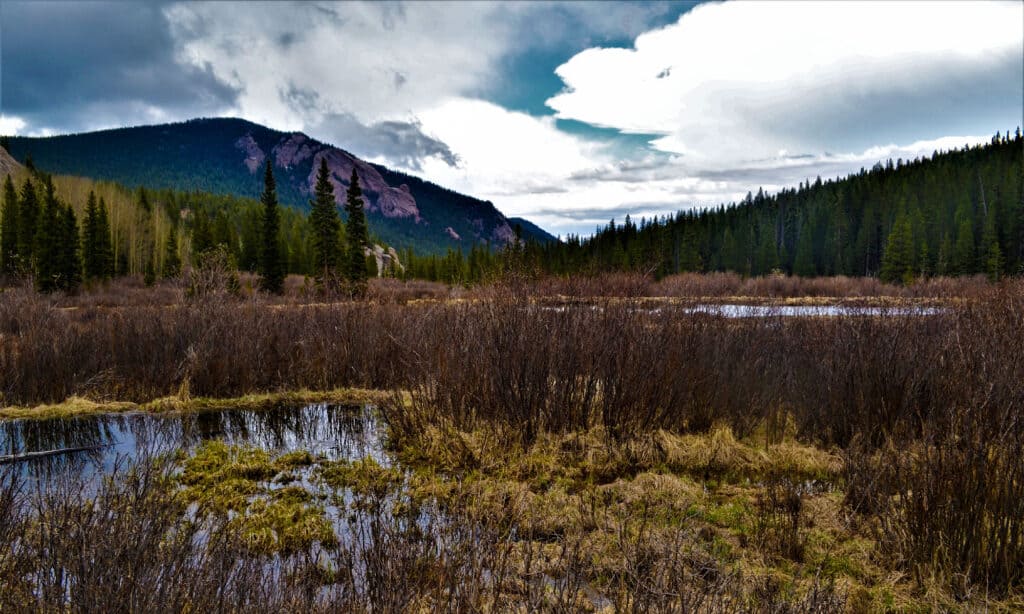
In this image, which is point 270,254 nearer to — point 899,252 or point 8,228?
point 8,228

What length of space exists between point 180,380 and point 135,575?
11.0m

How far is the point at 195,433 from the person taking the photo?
898cm

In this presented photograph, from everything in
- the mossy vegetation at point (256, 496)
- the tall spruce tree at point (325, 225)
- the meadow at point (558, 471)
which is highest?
the tall spruce tree at point (325, 225)

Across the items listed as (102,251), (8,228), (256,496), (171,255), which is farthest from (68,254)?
(256,496)

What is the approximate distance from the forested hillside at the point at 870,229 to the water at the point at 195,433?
45249 millimetres

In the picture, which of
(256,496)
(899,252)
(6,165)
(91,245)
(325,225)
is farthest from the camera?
(6,165)

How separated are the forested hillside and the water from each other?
4525cm

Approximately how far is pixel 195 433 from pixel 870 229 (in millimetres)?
92931

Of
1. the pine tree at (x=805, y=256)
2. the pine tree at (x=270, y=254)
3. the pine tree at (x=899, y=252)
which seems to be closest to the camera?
the pine tree at (x=270, y=254)

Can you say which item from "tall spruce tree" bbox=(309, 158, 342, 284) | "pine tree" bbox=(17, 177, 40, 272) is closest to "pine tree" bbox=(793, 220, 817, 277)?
"tall spruce tree" bbox=(309, 158, 342, 284)

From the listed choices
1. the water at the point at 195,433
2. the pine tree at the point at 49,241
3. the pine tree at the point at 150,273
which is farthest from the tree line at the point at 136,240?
the water at the point at 195,433

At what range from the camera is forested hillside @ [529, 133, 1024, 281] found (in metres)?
65.8

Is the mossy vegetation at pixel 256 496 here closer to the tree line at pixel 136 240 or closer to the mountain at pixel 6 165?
the tree line at pixel 136 240

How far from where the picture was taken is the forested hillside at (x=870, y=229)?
65750 mm
